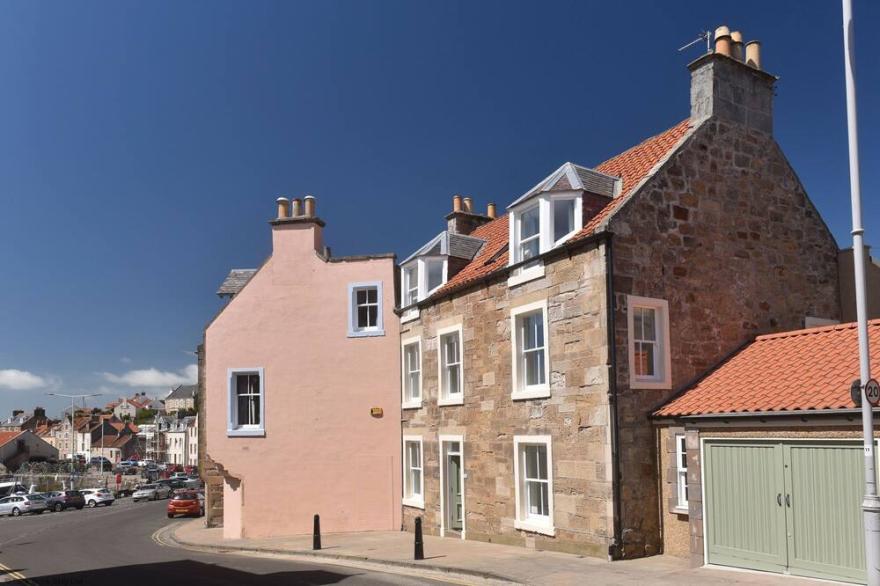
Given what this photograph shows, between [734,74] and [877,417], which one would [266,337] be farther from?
[877,417]

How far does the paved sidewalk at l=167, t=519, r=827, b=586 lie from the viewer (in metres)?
12.3

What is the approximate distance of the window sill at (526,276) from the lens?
16672 mm

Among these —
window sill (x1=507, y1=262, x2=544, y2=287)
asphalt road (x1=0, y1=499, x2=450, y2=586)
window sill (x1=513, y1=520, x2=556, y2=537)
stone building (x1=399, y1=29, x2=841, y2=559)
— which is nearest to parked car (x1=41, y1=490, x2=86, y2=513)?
asphalt road (x1=0, y1=499, x2=450, y2=586)

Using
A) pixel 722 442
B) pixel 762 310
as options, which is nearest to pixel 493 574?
pixel 722 442

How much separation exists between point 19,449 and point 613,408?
103313 mm

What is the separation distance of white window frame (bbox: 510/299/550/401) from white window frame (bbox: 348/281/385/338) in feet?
22.6

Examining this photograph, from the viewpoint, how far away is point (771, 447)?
Result: 40.5 feet

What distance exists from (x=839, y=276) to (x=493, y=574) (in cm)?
1149

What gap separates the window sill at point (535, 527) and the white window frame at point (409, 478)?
4.94m

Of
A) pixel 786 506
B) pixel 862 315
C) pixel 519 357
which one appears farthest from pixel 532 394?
pixel 862 315

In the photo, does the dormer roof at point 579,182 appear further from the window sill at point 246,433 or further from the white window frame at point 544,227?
the window sill at point 246,433

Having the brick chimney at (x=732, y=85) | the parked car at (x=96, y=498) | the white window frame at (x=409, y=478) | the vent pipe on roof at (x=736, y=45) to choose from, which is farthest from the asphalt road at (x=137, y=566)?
the parked car at (x=96, y=498)

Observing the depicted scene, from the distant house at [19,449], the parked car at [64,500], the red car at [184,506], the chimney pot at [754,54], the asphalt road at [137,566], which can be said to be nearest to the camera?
the asphalt road at [137,566]

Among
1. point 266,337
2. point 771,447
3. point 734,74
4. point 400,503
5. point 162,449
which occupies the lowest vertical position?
point 162,449
